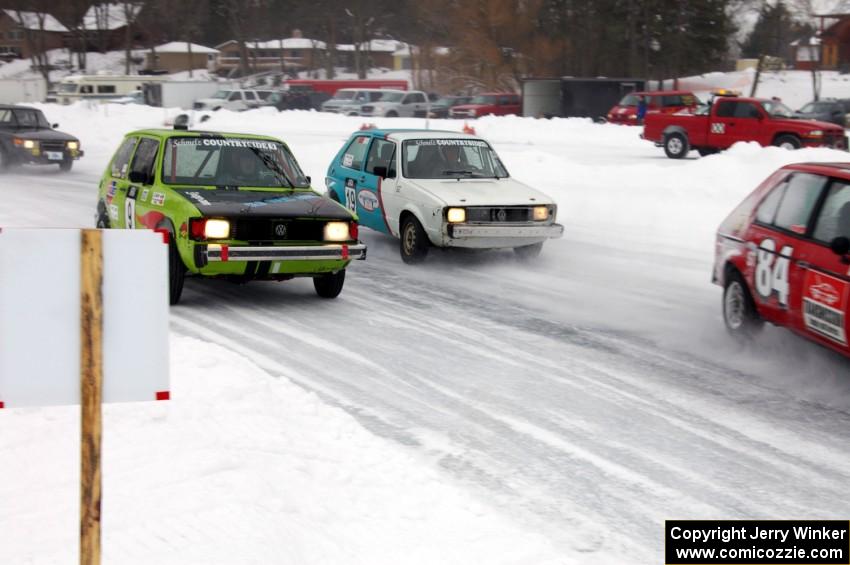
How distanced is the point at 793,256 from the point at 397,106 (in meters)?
40.8

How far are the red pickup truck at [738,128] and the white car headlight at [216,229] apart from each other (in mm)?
19106

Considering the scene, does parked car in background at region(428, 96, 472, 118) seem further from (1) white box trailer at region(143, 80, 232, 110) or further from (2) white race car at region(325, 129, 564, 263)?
(2) white race car at region(325, 129, 564, 263)

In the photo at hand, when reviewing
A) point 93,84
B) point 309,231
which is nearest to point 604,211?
point 309,231

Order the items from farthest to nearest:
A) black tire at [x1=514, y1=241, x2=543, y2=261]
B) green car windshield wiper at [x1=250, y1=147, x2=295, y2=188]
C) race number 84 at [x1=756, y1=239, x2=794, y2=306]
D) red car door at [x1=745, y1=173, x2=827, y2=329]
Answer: black tire at [x1=514, y1=241, x2=543, y2=261] → green car windshield wiper at [x1=250, y1=147, x2=295, y2=188] → race number 84 at [x1=756, y1=239, x2=794, y2=306] → red car door at [x1=745, y1=173, x2=827, y2=329]

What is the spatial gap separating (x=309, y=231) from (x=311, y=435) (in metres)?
3.88

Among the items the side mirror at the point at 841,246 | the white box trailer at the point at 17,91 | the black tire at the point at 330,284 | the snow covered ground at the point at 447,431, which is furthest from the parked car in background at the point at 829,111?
the white box trailer at the point at 17,91

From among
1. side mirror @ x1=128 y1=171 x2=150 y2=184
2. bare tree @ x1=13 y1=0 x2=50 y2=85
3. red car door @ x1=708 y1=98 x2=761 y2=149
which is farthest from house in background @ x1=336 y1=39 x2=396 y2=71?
side mirror @ x1=128 y1=171 x2=150 y2=184

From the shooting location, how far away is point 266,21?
95.9 metres

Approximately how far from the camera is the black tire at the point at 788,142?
25.3 meters

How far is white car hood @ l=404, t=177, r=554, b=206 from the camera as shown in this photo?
11.7m

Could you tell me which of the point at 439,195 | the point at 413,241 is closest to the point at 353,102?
the point at 413,241

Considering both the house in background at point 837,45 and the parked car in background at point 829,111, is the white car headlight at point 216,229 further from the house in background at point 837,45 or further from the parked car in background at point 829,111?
the house in background at point 837,45

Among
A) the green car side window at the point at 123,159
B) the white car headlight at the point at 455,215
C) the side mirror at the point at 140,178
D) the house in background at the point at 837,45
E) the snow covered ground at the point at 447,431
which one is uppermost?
the house in background at the point at 837,45

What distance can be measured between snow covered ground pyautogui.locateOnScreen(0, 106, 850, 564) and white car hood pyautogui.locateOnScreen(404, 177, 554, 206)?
0.77 m
